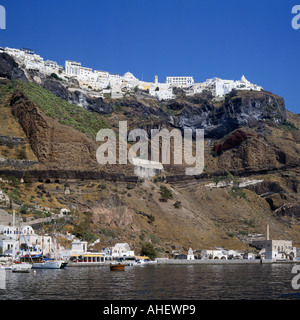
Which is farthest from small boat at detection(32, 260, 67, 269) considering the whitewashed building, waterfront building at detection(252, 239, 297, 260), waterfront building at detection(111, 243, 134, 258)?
the whitewashed building

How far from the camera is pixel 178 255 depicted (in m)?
104

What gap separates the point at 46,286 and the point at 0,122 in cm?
8632

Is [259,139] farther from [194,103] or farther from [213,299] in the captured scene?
[213,299]

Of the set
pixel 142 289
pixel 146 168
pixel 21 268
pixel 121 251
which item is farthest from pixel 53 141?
pixel 142 289

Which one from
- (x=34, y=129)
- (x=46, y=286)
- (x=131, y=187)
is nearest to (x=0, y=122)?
(x=34, y=129)

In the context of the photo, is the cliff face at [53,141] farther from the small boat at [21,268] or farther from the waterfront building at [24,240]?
the small boat at [21,268]

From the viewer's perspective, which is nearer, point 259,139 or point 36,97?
point 36,97

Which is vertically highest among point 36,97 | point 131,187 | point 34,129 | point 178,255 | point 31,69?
point 31,69

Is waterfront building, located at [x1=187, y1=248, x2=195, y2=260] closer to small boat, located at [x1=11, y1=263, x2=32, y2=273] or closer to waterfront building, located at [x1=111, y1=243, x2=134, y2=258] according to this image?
waterfront building, located at [x1=111, y1=243, x2=134, y2=258]

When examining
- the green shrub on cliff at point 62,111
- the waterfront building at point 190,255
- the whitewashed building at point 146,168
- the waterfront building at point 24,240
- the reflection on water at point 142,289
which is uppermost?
the green shrub on cliff at point 62,111

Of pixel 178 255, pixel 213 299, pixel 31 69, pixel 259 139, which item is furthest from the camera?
pixel 31 69

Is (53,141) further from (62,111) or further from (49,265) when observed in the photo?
(49,265)

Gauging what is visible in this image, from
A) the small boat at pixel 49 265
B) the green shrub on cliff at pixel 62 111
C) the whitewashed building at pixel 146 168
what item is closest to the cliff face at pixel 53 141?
the green shrub on cliff at pixel 62 111
